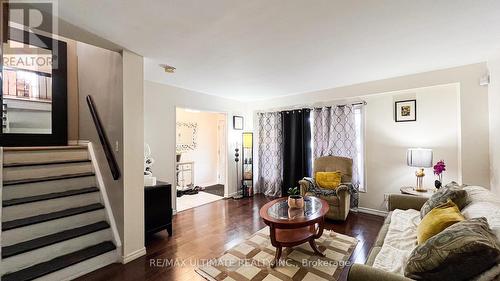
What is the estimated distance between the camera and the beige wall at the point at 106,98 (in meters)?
2.42

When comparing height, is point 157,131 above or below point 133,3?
below

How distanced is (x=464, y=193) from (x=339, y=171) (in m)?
1.96

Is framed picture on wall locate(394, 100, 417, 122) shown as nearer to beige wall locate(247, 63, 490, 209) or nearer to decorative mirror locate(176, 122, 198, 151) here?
beige wall locate(247, 63, 490, 209)

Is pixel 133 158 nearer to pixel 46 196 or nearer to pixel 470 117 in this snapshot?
pixel 46 196

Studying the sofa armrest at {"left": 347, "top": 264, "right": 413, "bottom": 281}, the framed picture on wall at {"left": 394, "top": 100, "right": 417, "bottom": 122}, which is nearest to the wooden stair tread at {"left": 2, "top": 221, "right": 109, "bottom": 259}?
the sofa armrest at {"left": 347, "top": 264, "right": 413, "bottom": 281}

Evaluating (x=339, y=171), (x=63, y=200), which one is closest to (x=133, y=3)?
(x=63, y=200)

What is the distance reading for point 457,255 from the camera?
1085 mm

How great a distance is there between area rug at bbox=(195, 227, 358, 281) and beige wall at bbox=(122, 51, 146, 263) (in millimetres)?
833

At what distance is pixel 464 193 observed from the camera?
1.96 meters

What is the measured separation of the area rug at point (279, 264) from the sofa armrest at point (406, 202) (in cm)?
69

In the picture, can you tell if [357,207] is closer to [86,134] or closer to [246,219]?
[246,219]

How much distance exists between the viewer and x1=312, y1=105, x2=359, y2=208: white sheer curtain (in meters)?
3.96

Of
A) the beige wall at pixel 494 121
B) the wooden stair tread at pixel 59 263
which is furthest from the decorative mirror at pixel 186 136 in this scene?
the beige wall at pixel 494 121

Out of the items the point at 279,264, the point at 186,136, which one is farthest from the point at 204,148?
the point at 279,264
